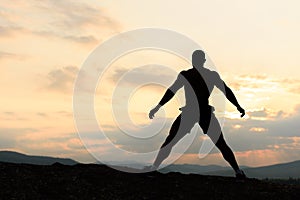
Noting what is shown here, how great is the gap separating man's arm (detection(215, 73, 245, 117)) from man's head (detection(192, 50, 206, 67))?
709 millimetres

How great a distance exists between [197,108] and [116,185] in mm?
3728

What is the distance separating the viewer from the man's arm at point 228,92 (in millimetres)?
15672

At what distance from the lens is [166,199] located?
1296 centimetres

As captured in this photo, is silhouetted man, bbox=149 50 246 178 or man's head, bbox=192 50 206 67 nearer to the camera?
silhouetted man, bbox=149 50 246 178

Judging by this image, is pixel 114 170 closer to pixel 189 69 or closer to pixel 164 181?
pixel 164 181

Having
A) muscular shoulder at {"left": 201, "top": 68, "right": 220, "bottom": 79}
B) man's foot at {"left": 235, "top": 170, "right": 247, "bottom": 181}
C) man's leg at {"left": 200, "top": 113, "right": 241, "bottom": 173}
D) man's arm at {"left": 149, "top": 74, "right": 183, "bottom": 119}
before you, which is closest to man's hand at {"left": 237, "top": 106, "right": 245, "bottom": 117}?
man's leg at {"left": 200, "top": 113, "right": 241, "bottom": 173}

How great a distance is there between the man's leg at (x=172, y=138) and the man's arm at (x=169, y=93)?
857 millimetres

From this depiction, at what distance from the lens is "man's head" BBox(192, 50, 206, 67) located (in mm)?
15383

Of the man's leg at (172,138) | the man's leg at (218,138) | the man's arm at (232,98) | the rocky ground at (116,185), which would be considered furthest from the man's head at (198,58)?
the rocky ground at (116,185)

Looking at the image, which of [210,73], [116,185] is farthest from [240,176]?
[116,185]

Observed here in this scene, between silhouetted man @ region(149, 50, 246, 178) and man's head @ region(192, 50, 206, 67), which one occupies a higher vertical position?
man's head @ region(192, 50, 206, 67)

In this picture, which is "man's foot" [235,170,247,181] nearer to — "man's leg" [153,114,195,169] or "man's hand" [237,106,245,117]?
"man's hand" [237,106,245,117]

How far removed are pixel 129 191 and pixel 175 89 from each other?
3964 mm

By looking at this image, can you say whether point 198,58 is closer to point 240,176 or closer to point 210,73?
point 210,73
